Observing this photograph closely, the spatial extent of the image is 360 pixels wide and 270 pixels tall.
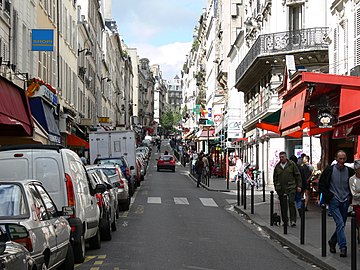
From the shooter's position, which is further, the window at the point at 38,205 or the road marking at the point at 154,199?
the road marking at the point at 154,199

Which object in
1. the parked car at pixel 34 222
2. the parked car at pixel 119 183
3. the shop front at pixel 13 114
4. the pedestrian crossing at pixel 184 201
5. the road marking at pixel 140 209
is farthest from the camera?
the pedestrian crossing at pixel 184 201

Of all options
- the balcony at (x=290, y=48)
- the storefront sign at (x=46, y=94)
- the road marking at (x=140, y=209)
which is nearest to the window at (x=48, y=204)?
the road marking at (x=140, y=209)

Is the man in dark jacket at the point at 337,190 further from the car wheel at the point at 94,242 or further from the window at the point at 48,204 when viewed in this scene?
the window at the point at 48,204

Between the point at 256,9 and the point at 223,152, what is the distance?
42.3 ft

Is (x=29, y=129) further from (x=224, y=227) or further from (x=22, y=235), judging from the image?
(x=22, y=235)

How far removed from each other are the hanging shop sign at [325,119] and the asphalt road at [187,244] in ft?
11.2

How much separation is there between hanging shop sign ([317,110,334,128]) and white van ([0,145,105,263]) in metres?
9.11

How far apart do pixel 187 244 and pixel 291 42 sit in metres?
24.5

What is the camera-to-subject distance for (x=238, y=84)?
5238cm

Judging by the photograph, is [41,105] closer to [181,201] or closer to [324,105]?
[181,201]

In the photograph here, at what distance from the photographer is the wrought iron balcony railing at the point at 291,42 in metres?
36.6

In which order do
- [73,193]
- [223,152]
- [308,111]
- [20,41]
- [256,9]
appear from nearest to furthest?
1. [73,193]
2. [308,111]
3. [20,41]
4. [256,9]
5. [223,152]

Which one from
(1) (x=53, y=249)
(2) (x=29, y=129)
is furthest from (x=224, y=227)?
(1) (x=53, y=249)

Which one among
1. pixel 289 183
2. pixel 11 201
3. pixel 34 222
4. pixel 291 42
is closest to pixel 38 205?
pixel 11 201
